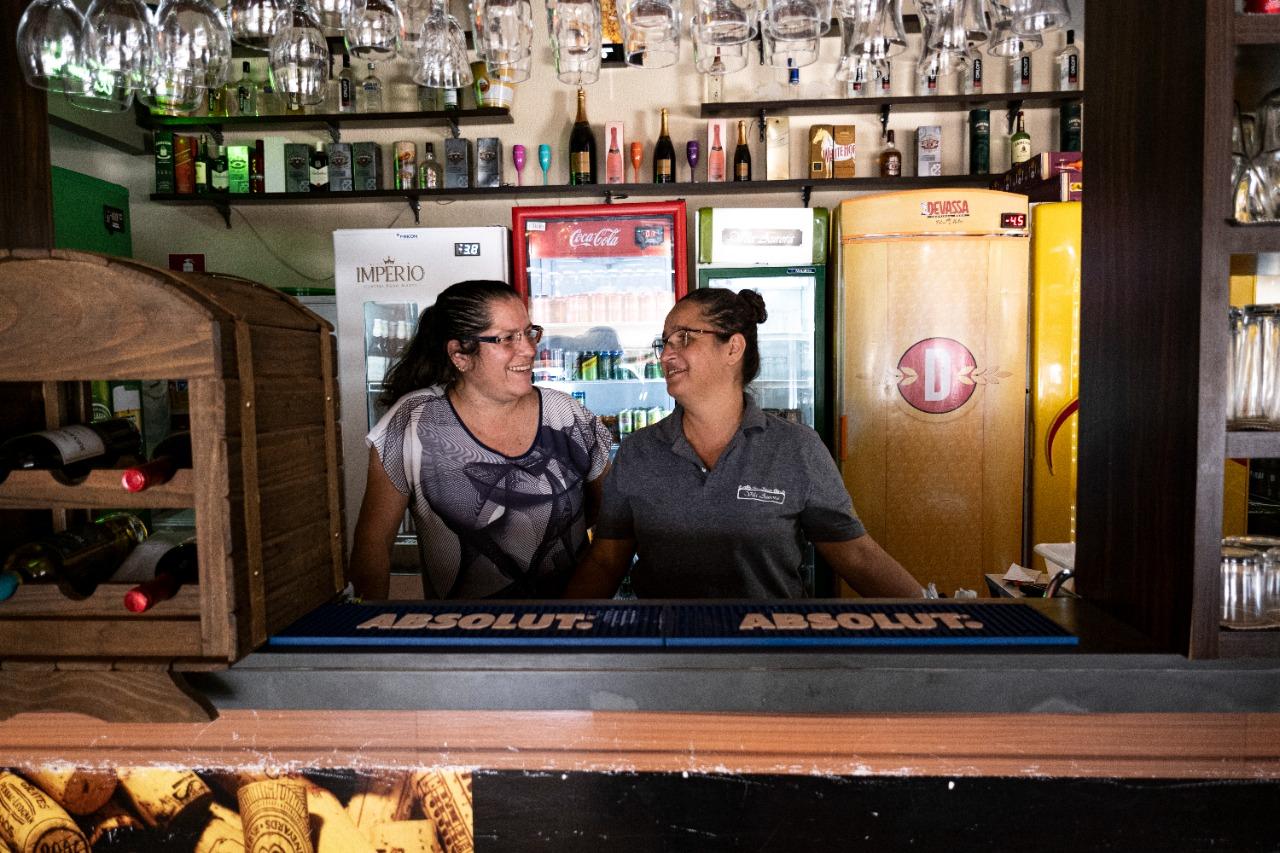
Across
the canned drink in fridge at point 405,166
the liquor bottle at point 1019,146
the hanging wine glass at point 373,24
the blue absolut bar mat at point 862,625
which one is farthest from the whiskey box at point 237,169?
Result: the blue absolut bar mat at point 862,625

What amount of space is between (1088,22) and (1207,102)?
373 mm

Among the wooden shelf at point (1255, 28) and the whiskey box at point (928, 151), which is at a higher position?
the whiskey box at point (928, 151)

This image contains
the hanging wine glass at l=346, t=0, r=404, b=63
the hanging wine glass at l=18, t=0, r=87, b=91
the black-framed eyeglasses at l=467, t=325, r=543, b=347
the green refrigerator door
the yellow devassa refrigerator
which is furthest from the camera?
the green refrigerator door

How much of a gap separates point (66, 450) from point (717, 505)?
127 cm

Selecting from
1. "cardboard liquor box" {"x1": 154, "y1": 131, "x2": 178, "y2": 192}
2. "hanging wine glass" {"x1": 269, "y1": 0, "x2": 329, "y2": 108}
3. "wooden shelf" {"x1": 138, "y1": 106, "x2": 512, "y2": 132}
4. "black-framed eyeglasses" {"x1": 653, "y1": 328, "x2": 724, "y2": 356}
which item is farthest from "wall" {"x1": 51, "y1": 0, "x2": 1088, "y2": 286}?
"hanging wine glass" {"x1": 269, "y1": 0, "x2": 329, "y2": 108}

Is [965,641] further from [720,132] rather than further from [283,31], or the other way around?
[720,132]

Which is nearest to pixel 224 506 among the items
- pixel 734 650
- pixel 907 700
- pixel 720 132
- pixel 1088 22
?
pixel 734 650

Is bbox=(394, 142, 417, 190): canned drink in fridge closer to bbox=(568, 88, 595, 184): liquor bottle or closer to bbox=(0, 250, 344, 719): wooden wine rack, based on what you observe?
bbox=(568, 88, 595, 184): liquor bottle

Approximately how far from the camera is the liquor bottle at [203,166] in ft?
15.9

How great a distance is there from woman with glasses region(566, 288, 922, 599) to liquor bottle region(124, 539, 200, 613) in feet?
3.06

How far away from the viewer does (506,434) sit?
220 cm

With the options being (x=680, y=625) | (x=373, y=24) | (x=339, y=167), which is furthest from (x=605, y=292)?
(x=680, y=625)

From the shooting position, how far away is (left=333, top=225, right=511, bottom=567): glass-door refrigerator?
4.20 m

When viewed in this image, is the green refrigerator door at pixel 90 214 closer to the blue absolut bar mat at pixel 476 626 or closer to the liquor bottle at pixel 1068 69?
the blue absolut bar mat at pixel 476 626
